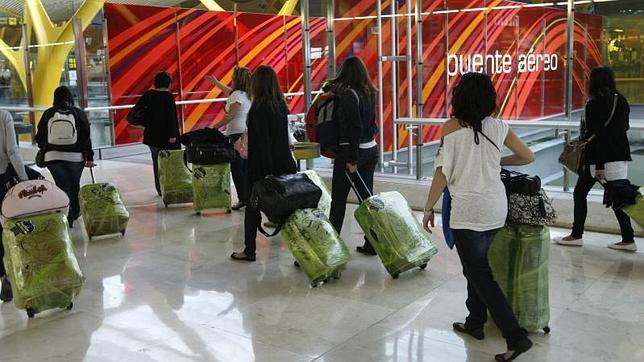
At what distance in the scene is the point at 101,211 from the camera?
6.01 meters

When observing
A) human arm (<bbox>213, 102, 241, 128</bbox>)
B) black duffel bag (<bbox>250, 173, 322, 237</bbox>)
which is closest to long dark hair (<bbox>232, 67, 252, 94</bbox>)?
human arm (<bbox>213, 102, 241, 128</bbox>)

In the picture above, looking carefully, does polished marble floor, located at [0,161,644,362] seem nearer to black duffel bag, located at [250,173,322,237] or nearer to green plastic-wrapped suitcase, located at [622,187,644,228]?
green plastic-wrapped suitcase, located at [622,187,644,228]

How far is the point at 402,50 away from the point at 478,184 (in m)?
6.34

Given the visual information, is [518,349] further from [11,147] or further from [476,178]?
[11,147]

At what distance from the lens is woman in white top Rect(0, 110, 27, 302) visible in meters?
4.36

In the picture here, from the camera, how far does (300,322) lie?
395cm

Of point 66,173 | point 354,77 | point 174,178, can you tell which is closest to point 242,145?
point 174,178

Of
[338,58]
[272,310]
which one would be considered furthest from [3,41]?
[272,310]

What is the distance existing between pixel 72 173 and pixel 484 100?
4197mm

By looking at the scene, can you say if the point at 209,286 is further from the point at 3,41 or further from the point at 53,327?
the point at 3,41

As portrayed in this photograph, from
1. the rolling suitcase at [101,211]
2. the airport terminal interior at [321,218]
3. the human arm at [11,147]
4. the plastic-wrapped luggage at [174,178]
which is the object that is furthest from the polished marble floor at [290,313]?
the plastic-wrapped luggage at [174,178]

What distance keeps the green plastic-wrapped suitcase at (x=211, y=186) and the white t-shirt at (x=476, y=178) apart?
3.97 metres

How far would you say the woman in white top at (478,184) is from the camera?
324cm

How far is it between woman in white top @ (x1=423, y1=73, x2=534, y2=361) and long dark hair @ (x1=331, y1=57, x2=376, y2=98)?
168 cm
